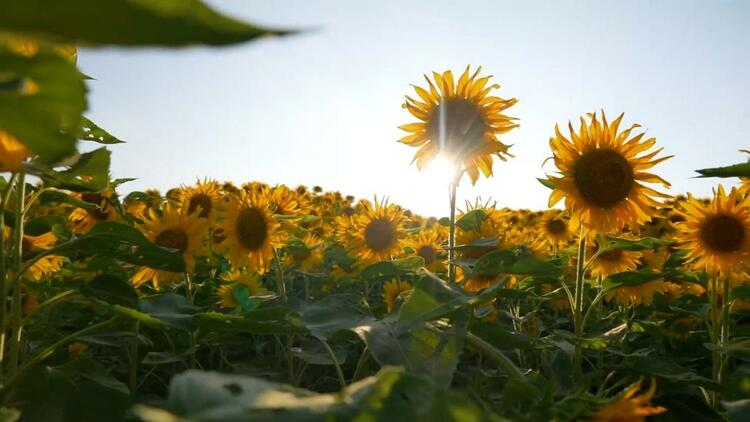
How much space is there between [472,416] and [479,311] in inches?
70.7

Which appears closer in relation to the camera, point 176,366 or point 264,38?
point 264,38

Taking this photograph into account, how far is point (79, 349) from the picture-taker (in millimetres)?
3191

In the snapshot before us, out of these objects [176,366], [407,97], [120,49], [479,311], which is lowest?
[176,366]

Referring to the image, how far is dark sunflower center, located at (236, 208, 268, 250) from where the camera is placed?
350 centimetres

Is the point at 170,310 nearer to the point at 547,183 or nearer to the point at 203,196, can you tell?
the point at 547,183

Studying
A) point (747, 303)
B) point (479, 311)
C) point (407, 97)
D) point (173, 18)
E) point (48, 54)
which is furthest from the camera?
point (747, 303)

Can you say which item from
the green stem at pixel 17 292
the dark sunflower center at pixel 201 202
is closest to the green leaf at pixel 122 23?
the green stem at pixel 17 292

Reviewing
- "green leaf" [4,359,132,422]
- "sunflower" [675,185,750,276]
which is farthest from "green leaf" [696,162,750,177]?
"green leaf" [4,359,132,422]

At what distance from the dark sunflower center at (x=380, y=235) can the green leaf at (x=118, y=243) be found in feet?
10.3

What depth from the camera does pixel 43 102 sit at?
1.87 ft

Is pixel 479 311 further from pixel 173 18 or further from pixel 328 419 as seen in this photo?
pixel 173 18

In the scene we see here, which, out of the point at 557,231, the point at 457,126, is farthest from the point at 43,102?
the point at 557,231

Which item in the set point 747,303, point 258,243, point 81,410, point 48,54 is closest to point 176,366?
point 258,243

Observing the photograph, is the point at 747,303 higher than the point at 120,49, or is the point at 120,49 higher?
the point at 120,49
